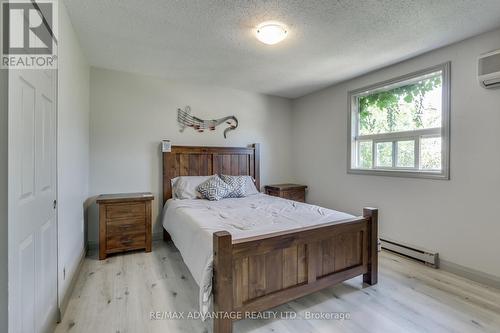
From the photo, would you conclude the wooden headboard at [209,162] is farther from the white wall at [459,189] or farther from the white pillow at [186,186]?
the white wall at [459,189]

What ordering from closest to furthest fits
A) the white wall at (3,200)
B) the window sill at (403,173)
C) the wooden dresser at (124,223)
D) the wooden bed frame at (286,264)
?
1. the white wall at (3,200)
2. the wooden bed frame at (286,264)
3. the window sill at (403,173)
4. the wooden dresser at (124,223)

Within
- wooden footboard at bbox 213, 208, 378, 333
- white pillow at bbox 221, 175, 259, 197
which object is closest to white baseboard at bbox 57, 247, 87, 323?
wooden footboard at bbox 213, 208, 378, 333

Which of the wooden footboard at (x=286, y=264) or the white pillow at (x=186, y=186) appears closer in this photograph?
the wooden footboard at (x=286, y=264)

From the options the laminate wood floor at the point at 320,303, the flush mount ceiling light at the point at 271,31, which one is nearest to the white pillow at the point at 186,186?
the laminate wood floor at the point at 320,303

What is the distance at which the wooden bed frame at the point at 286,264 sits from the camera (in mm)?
1627

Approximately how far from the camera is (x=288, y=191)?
4.34 meters

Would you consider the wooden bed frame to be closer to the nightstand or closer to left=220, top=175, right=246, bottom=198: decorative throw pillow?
left=220, top=175, right=246, bottom=198: decorative throw pillow

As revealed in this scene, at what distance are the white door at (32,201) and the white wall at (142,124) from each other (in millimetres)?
1718

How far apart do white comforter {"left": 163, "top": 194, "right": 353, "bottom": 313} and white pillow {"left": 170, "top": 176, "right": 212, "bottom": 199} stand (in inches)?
6.5

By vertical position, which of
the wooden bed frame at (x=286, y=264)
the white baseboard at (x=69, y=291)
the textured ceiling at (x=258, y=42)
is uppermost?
the textured ceiling at (x=258, y=42)

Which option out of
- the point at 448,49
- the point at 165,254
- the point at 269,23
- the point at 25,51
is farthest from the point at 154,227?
the point at 448,49

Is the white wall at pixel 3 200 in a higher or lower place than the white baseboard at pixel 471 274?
higher

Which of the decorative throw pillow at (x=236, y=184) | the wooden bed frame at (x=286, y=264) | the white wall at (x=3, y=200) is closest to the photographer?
the white wall at (x=3, y=200)

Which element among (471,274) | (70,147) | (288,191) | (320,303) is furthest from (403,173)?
(70,147)
